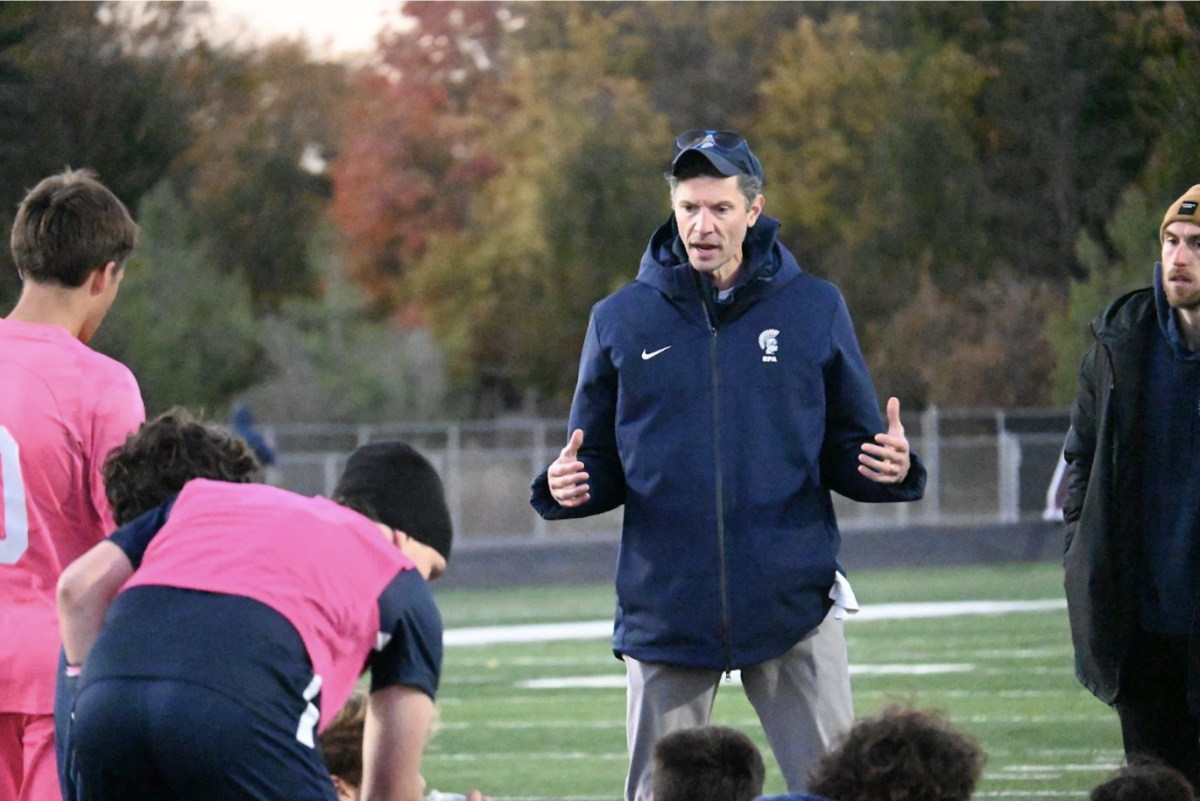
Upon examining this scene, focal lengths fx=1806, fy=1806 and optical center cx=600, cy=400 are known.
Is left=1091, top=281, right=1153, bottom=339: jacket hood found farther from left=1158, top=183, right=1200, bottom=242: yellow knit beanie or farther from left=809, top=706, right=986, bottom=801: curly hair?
left=809, top=706, right=986, bottom=801: curly hair

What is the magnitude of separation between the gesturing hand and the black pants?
2.97 ft

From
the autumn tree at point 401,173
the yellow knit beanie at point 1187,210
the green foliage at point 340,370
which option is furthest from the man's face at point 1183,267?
the autumn tree at point 401,173

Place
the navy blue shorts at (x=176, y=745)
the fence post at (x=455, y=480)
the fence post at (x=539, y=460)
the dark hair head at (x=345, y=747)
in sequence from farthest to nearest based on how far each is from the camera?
1. the fence post at (x=455, y=480)
2. the fence post at (x=539, y=460)
3. the dark hair head at (x=345, y=747)
4. the navy blue shorts at (x=176, y=745)

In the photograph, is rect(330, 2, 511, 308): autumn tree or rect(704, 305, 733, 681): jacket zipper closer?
rect(704, 305, 733, 681): jacket zipper

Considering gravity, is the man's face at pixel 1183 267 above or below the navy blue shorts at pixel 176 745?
above

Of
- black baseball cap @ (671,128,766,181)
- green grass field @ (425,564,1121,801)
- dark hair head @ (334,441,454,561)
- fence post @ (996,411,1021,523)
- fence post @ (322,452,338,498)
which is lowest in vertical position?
fence post @ (996,411,1021,523)

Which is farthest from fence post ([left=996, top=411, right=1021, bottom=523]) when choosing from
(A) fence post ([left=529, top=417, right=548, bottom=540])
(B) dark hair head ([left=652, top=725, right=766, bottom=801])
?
(B) dark hair head ([left=652, top=725, right=766, bottom=801])

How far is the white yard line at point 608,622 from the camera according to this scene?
588 inches

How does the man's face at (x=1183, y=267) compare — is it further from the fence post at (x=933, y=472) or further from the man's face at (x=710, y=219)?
the fence post at (x=933, y=472)

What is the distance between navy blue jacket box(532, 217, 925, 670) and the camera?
14.7ft

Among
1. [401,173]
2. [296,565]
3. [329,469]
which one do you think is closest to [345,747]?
[296,565]

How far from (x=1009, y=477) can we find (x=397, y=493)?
2308 centimetres

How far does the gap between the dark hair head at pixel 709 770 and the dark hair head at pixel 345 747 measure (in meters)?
0.83

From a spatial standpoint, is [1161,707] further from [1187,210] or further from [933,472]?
[933,472]
